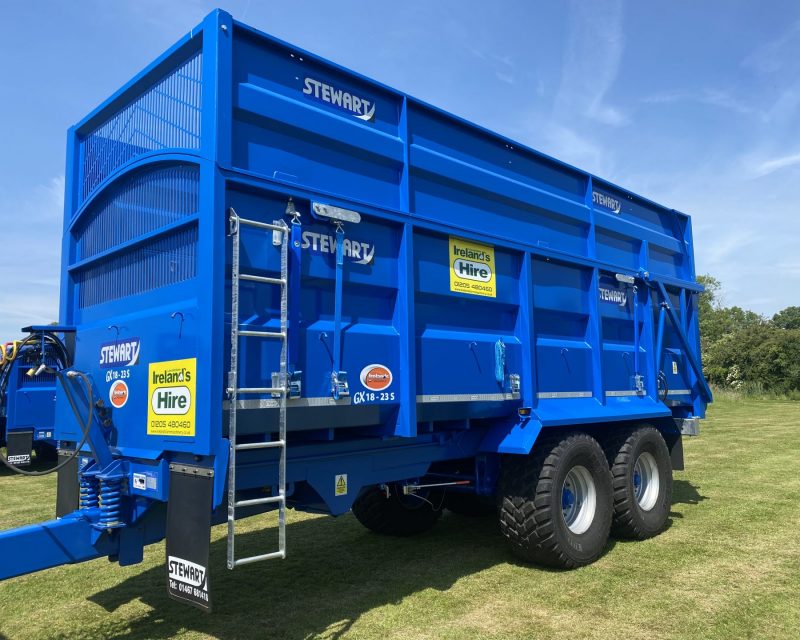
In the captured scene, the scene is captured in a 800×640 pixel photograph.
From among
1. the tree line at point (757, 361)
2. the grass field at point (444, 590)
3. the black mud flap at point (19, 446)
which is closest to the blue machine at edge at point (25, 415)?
the black mud flap at point (19, 446)

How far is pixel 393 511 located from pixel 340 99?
4016 mm

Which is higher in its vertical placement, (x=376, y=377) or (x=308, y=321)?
(x=308, y=321)

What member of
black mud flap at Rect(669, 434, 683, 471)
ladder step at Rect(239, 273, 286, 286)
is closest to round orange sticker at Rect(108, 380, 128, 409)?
ladder step at Rect(239, 273, 286, 286)

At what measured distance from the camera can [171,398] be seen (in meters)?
3.86

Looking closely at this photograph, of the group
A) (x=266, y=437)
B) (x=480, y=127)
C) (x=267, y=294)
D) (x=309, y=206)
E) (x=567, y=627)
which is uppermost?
(x=480, y=127)

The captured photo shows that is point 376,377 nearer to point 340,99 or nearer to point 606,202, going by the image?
point 340,99

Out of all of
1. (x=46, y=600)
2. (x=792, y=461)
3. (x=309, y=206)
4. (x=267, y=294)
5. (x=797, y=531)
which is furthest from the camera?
(x=792, y=461)

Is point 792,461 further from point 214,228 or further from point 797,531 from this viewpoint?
point 214,228

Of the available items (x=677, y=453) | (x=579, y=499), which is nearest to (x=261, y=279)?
(x=579, y=499)

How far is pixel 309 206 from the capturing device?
4.22 metres

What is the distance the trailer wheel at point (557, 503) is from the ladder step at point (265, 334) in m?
2.58

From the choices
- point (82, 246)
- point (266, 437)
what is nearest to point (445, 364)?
point (266, 437)

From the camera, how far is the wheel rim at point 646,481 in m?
6.82

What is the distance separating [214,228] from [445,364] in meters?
2.03
